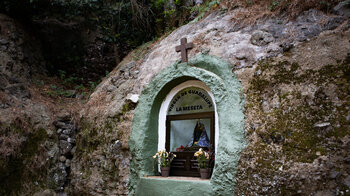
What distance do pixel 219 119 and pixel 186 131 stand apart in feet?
5.06

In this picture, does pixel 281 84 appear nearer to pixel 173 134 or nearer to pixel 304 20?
pixel 304 20

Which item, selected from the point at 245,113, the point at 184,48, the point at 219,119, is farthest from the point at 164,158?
the point at 184,48

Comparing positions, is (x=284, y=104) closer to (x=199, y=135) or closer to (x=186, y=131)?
(x=199, y=135)

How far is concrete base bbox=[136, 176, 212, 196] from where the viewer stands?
4211mm

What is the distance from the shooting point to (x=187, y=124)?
588 centimetres

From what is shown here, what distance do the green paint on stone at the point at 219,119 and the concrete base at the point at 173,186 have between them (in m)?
0.02

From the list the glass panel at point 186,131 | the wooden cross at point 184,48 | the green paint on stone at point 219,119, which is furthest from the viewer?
the glass panel at point 186,131

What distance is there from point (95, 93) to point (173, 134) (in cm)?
252

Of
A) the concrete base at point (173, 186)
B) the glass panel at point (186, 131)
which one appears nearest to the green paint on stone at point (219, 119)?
the concrete base at point (173, 186)

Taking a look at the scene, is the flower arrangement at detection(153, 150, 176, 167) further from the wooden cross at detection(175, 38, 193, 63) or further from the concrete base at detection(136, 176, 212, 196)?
the wooden cross at detection(175, 38, 193, 63)

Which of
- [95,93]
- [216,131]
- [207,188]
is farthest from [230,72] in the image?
[95,93]

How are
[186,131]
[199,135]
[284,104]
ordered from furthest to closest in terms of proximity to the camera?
[186,131]
[199,135]
[284,104]

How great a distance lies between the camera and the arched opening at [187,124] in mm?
5156

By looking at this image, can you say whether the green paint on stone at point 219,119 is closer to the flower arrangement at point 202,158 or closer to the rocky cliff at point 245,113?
the rocky cliff at point 245,113
